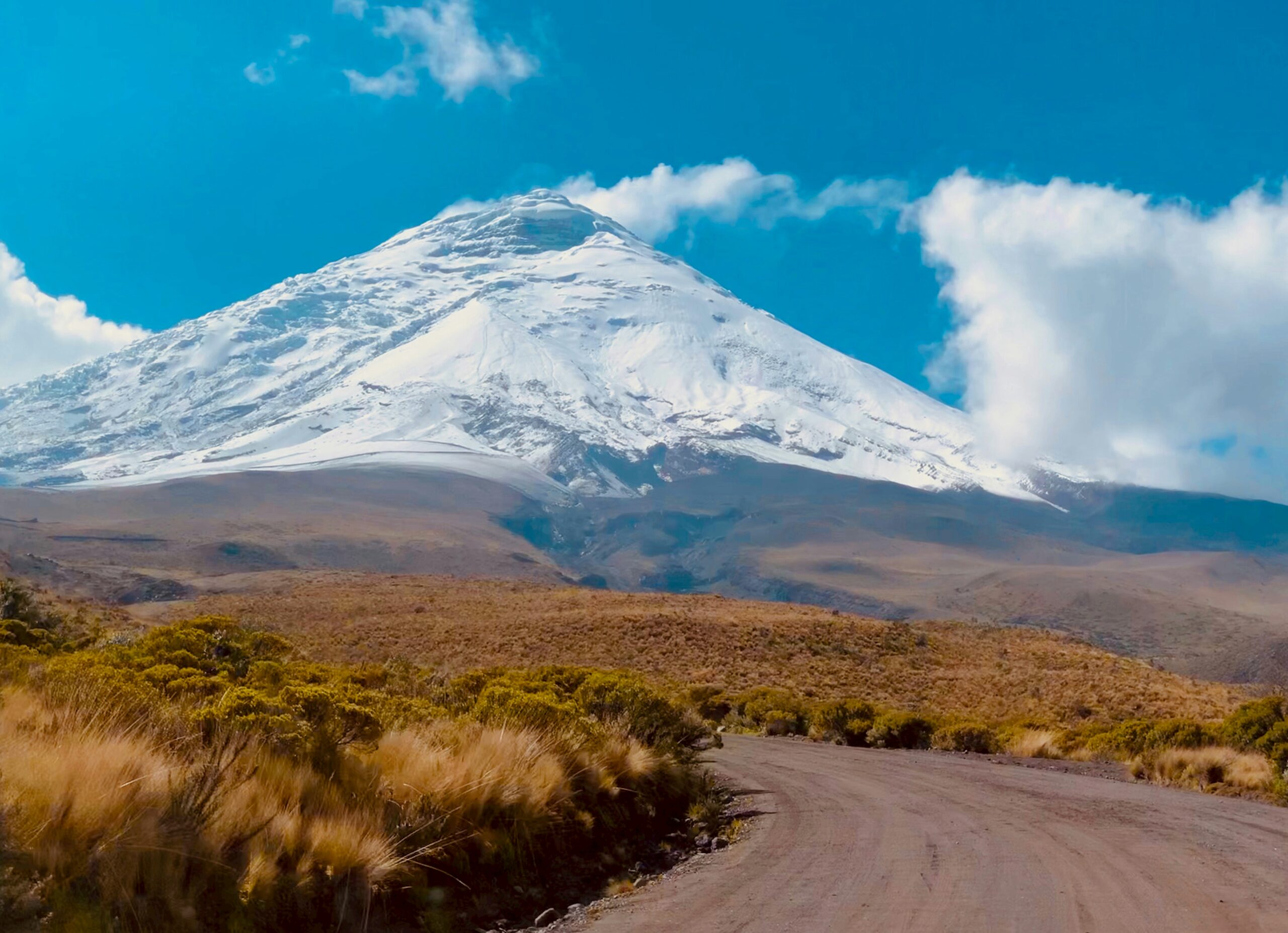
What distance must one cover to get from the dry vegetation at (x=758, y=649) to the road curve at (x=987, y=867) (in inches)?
707

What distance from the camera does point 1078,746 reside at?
20.3m

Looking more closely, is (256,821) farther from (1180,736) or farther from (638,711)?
(1180,736)

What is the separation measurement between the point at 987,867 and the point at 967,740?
1315 centimetres

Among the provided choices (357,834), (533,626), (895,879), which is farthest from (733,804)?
(533,626)

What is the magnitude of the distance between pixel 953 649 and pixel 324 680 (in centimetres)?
3878

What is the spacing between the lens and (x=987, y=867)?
28.8 feet

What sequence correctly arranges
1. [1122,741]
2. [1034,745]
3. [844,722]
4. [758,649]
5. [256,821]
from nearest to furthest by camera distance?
[256,821]
[1122,741]
[1034,745]
[844,722]
[758,649]

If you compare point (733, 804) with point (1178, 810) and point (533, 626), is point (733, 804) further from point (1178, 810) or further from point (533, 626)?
point (533, 626)

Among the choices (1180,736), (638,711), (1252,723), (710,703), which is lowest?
(710,703)

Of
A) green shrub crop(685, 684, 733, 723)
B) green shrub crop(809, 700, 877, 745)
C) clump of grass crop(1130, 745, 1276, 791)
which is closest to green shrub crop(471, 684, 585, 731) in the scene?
clump of grass crop(1130, 745, 1276, 791)

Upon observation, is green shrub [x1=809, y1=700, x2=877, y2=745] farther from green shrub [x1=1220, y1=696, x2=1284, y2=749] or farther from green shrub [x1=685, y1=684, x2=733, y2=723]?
green shrub [x1=1220, y1=696, x2=1284, y2=749]

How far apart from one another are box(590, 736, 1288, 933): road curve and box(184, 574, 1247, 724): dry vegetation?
58.9 feet

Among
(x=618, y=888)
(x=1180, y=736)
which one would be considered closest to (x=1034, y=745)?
(x=1180, y=736)

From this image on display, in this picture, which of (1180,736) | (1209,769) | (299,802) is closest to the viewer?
(299,802)
